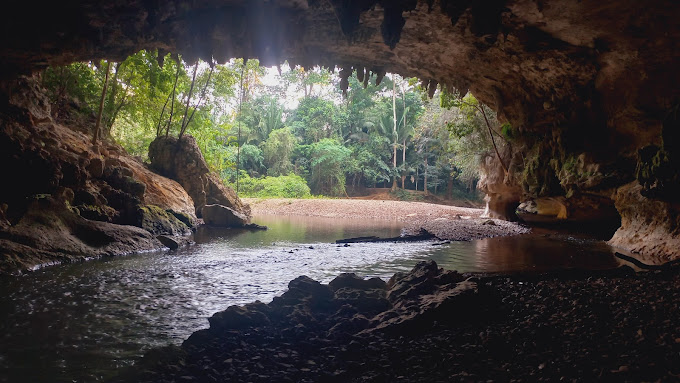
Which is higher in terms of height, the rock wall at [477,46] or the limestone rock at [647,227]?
the rock wall at [477,46]

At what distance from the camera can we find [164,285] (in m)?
6.67

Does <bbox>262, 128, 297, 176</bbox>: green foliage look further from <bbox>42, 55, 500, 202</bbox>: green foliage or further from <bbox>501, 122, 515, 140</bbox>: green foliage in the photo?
<bbox>501, 122, 515, 140</bbox>: green foliage

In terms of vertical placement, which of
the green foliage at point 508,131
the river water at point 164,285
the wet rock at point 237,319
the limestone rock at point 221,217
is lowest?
the river water at point 164,285

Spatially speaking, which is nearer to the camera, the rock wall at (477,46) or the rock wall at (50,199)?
the rock wall at (477,46)

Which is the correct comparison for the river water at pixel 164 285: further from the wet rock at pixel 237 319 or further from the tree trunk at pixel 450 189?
the tree trunk at pixel 450 189

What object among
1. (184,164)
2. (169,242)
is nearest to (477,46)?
(169,242)

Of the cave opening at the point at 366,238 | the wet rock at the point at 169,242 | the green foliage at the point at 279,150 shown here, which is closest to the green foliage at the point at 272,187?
the green foliage at the point at 279,150

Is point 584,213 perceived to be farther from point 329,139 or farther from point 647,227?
point 329,139

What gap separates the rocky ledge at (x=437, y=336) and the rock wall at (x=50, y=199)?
544cm

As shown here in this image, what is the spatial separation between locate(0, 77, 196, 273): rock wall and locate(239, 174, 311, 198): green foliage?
21907 mm

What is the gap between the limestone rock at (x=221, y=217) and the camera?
1766 centimetres

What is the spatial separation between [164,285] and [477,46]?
856cm

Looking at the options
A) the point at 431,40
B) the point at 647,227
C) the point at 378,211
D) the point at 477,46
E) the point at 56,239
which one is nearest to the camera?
the point at 56,239

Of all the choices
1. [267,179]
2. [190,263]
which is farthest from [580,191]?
[267,179]
